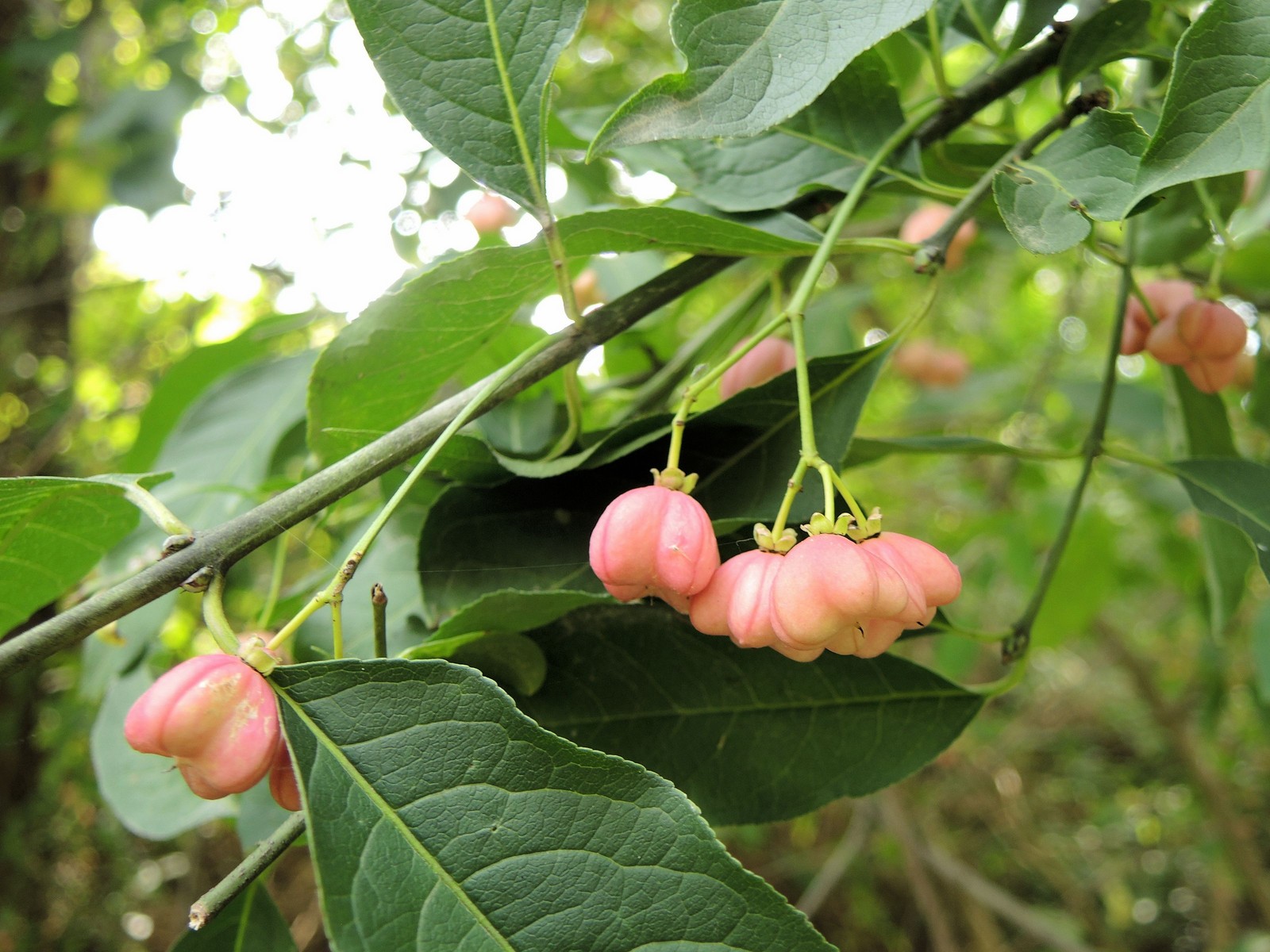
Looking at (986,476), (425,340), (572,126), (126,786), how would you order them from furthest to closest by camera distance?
(986,476)
(572,126)
(126,786)
(425,340)

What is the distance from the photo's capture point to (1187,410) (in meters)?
1.00

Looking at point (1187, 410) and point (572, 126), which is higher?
point (572, 126)

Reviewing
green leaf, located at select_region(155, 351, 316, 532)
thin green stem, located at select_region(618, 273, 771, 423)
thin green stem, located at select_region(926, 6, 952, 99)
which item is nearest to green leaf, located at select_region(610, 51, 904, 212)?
thin green stem, located at select_region(926, 6, 952, 99)

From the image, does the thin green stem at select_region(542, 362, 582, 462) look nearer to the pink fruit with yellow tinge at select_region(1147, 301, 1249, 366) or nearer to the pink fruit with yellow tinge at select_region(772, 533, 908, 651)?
the pink fruit with yellow tinge at select_region(772, 533, 908, 651)

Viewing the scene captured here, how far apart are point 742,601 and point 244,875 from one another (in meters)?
0.32

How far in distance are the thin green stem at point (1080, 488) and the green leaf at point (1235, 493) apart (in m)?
0.07

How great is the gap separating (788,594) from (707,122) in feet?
0.95

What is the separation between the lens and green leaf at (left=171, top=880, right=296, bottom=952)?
28.3 inches

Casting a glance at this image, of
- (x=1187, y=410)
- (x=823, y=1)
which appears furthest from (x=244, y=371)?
(x=1187, y=410)

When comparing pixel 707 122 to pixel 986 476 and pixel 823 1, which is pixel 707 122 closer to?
pixel 823 1

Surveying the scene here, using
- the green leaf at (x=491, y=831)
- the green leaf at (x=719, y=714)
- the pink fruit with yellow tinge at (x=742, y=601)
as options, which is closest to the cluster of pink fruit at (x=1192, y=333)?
the green leaf at (x=719, y=714)

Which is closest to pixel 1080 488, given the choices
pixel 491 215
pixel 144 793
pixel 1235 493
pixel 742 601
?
pixel 1235 493

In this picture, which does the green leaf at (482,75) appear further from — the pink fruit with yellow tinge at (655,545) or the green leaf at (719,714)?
the green leaf at (719,714)

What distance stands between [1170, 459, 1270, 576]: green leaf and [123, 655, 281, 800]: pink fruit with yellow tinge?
725 millimetres
